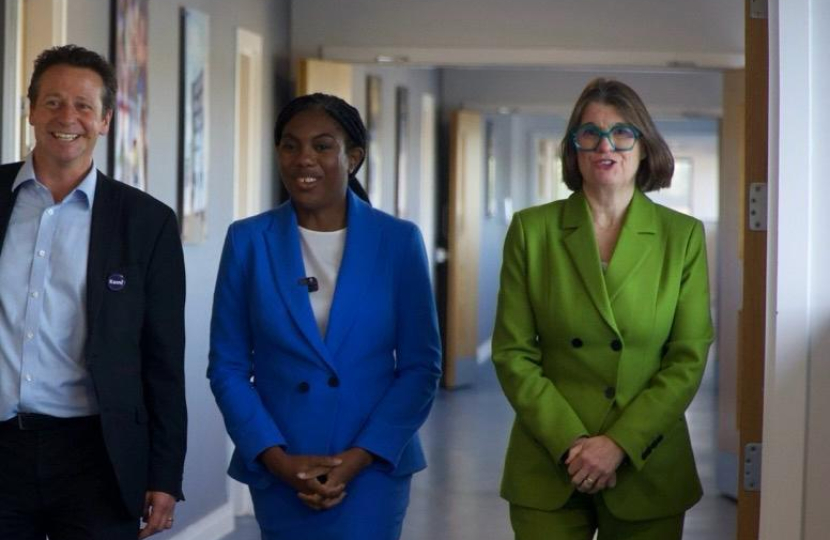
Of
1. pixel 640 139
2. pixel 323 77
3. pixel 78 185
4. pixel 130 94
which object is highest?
pixel 323 77

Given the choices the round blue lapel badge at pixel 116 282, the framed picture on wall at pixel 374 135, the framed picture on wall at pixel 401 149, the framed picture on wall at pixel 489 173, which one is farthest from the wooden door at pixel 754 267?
the framed picture on wall at pixel 489 173

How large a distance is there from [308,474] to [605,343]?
663 millimetres

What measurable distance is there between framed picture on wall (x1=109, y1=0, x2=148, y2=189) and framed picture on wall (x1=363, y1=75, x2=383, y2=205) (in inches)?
160

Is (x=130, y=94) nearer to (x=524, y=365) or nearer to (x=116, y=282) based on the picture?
(x=116, y=282)

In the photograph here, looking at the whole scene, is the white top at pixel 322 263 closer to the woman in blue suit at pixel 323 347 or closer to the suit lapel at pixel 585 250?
the woman in blue suit at pixel 323 347

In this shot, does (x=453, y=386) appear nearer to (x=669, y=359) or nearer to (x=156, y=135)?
(x=156, y=135)

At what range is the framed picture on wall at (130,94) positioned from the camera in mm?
4684

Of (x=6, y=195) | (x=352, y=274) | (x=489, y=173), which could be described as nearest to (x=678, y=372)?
(x=352, y=274)

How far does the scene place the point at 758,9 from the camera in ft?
10.00

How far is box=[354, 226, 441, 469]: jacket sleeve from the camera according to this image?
2.87 metres

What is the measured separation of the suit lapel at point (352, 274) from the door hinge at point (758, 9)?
0.96 metres

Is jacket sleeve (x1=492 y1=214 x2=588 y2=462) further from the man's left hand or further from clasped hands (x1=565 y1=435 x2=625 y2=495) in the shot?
the man's left hand

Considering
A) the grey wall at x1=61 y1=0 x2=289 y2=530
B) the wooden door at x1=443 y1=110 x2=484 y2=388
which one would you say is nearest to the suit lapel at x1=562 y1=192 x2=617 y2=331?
the grey wall at x1=61 y1=0 x2=289 y2=530

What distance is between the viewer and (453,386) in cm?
1210
